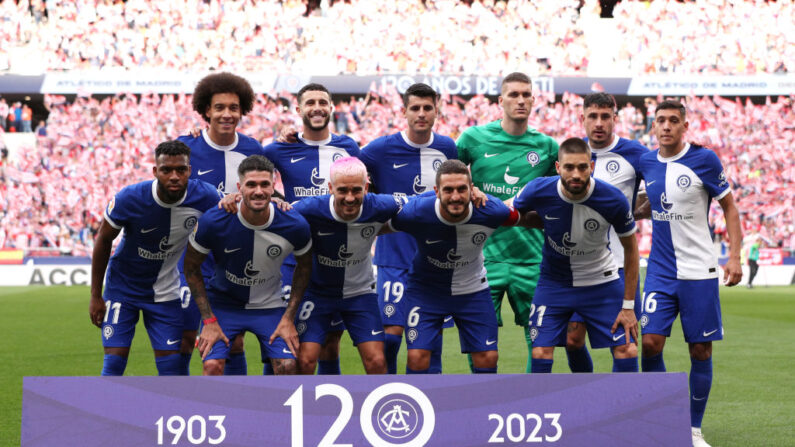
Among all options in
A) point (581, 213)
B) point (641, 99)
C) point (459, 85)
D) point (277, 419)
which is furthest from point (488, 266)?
point (641, 99)

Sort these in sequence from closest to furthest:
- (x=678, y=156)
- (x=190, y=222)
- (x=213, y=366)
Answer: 1. (x=213, y=366)
2. (x=190, y=222)
3. (x=678, y=156)

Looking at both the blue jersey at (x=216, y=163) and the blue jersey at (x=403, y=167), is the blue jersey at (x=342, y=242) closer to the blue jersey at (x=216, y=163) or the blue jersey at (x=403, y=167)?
the blue jersey at (x=403, y=167)

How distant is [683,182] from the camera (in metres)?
5.84

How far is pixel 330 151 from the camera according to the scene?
20.4 ft

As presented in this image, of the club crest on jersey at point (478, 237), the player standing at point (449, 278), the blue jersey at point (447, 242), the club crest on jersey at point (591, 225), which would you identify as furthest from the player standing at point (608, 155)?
the club crest on jersey at point (478, 237)

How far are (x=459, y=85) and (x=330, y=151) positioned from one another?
23.4m

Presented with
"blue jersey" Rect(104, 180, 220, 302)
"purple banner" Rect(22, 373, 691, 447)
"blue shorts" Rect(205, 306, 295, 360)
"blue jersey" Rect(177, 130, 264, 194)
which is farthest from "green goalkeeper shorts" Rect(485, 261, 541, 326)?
"purple banner" Rect(22, 373, 691, 447)

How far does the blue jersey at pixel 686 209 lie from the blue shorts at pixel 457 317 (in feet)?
4.06

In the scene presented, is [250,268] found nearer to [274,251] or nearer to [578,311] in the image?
[274,251]

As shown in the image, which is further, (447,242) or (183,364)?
(183,364)

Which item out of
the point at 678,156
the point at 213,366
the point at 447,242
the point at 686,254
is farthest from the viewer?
the point at 678,156

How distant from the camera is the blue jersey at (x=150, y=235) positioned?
17.9 feet

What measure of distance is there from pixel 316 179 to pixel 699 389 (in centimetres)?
296

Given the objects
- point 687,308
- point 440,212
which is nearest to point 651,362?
point 687,308
